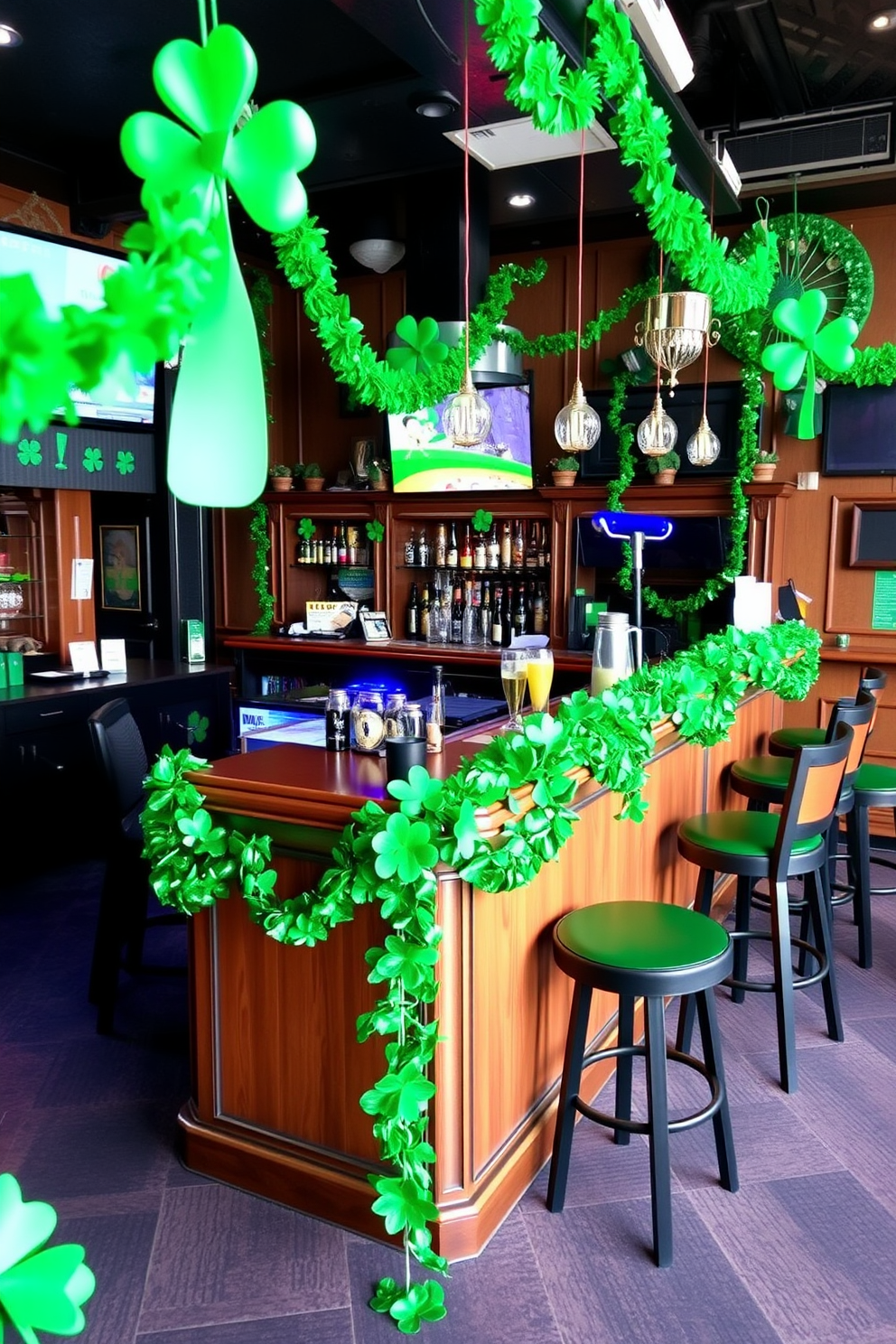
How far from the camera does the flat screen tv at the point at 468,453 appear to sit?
6094 mm

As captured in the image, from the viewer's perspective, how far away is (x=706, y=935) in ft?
7.68

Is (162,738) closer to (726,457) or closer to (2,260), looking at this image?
(2,260)

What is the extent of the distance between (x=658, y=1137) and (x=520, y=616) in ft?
13.9

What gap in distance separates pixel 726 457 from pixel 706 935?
147 inches

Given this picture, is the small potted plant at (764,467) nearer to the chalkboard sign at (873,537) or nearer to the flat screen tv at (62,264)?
the chalkboard sign at (873,537)

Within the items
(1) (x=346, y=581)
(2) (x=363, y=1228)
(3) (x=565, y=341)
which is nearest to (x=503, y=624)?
(1) (x=346, y=581)

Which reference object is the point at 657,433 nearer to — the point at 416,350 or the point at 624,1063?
the point at 416,350

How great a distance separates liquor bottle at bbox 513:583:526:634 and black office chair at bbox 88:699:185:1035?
125 inches

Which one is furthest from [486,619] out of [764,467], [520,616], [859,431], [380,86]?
[380,86]

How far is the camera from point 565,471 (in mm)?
5777

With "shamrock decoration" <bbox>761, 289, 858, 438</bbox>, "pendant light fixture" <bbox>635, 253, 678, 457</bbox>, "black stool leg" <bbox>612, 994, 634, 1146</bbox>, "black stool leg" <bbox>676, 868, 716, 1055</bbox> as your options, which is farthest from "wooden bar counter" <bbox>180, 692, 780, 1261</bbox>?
"pendant light fixture" <bbox>635, 253, 678, 457</bbox>

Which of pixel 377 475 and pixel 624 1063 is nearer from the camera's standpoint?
pixel 624 1063

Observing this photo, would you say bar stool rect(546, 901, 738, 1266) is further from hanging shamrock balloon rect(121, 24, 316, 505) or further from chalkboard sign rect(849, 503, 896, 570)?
chalkboard sign rect(849, 503, 896, 570)

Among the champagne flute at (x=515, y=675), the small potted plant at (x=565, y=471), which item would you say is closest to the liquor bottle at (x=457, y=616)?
the small potted plant at (x=565, y=471)
